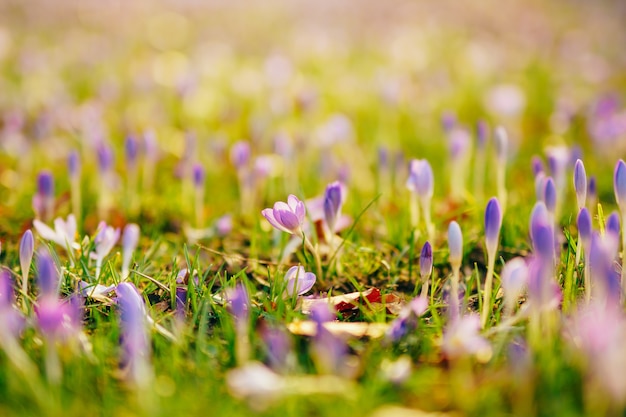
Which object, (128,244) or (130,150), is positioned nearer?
(128,244)

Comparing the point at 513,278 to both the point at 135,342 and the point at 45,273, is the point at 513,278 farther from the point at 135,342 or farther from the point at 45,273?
the point at 45,273

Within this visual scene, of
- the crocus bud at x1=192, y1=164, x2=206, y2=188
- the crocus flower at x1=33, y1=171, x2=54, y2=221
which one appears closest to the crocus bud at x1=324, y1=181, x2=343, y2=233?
the crocus bud at x1=192, y1=164, x2=206, y2=188

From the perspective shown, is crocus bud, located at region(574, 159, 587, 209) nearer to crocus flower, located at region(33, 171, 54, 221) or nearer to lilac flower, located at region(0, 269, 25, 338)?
lilac flower, located at region(0, 269, 25, 338)

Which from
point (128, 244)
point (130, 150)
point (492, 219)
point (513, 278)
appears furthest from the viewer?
point (130, 150)

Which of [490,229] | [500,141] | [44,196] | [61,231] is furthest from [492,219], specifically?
[44,196]

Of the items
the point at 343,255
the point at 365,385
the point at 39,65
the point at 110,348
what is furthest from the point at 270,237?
the point at 39,65

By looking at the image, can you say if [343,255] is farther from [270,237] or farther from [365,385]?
[365,385]

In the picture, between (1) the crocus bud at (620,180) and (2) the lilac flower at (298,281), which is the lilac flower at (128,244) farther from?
(1) the crocus bud at (620,180)
